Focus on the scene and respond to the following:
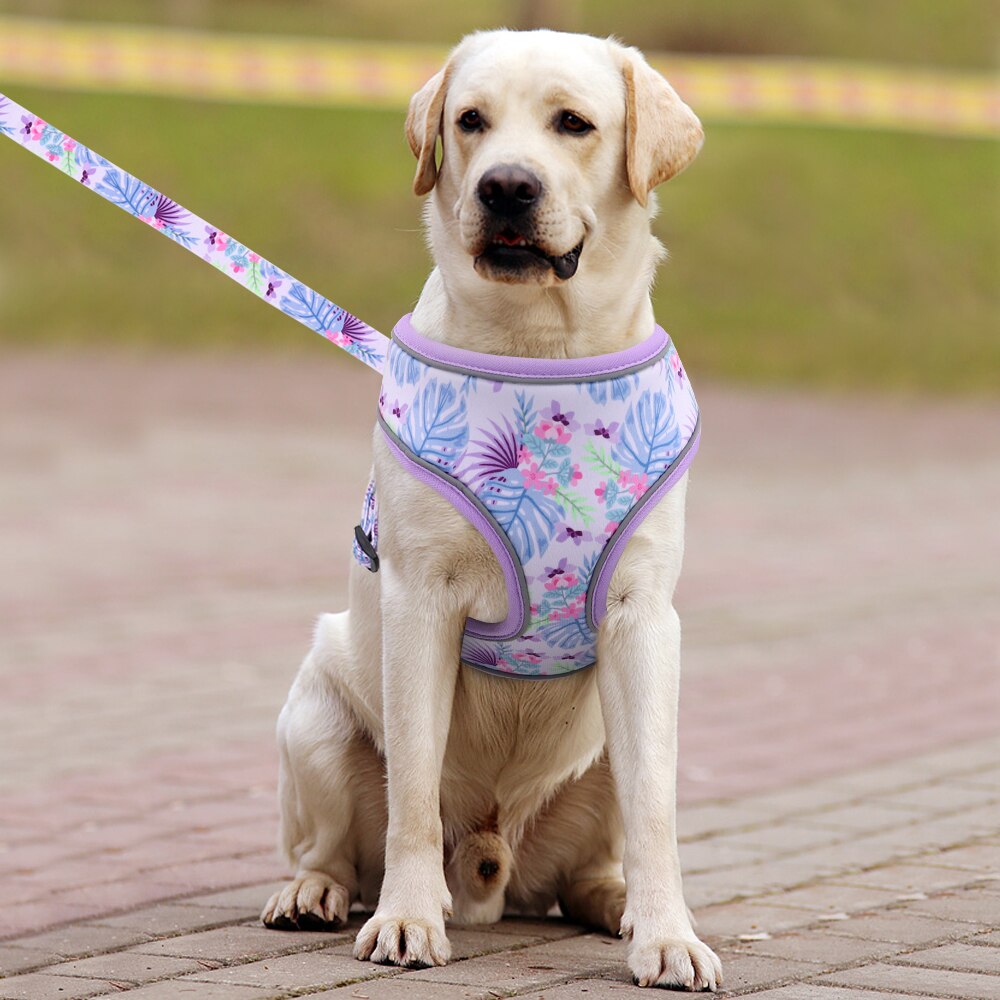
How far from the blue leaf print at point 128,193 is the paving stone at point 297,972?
1.77 m

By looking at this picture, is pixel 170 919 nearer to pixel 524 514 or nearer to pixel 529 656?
pixel 529 656

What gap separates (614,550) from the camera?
3.56 metres

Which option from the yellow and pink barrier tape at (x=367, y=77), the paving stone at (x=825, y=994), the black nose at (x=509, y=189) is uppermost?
the yellow and pink barrier tape at (x=367, y=77)

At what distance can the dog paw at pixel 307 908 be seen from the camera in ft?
12.7

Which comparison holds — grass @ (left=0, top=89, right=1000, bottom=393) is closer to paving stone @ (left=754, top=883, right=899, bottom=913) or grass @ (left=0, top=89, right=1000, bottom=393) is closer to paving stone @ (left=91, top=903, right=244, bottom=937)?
paving stone @ (left=754, top=883, right=899, bottom=913)

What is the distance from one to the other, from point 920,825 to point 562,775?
4.87 ft

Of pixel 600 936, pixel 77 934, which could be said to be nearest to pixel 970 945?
pixel 600 936

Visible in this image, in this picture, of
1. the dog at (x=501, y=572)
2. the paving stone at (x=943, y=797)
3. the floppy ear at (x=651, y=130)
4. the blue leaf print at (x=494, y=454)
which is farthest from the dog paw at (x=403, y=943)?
the paving stone at (x=943, y=797)

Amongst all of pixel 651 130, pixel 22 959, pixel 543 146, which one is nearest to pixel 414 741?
pixel 22 959

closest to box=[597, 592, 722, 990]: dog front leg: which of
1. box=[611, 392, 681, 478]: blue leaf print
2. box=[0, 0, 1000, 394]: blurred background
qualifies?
box=[611, 392, 681, 478]: blue leaf print

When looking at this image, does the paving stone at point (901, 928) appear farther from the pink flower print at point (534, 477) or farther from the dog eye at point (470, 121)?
the dog eye at point (470, 121)

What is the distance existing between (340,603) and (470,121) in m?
5.10

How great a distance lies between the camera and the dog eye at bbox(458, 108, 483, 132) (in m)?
3.59

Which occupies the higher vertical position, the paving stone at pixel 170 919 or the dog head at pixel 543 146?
the dog head at pixel 543 146
